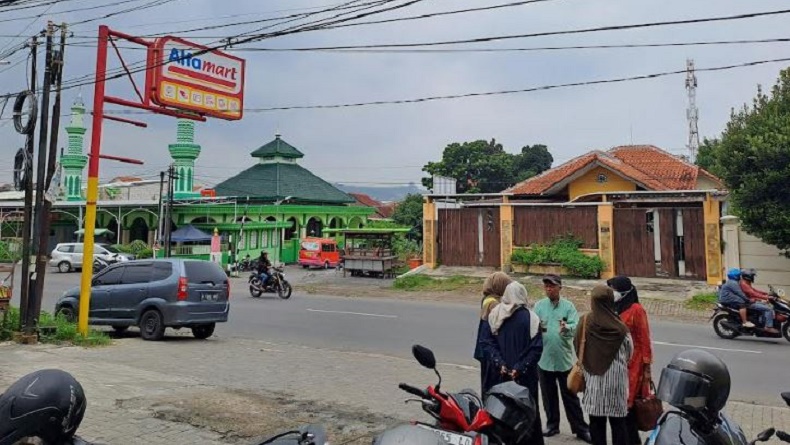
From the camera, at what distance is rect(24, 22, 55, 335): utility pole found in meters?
9.68

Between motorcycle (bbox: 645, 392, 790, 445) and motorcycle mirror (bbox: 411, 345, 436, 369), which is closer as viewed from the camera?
motorcycle (bbox: 645, 392, 790, 445)

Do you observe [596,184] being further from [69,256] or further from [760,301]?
[69,256]

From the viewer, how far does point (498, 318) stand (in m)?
4.55

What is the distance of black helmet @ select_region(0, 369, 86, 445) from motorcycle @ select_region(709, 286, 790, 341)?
12.0m

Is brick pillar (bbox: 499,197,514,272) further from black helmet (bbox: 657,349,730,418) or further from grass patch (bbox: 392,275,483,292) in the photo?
black helmet (bbox: 657,349,730,418)

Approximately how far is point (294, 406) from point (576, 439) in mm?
2899

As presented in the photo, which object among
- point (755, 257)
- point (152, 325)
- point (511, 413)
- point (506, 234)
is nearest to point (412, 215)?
point (506, 234)

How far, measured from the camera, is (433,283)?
21.4m

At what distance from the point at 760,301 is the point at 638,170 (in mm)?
14877

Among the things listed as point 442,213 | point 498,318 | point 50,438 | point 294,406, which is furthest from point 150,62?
point 442,213

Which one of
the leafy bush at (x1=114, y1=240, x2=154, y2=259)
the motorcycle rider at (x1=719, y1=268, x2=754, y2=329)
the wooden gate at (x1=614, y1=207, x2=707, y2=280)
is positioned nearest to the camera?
the motorcycle rider at (x1=719, y1=268, x2=754, y2=329)

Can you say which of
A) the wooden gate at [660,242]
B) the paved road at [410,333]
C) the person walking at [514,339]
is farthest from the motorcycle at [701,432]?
the wooden gate at [660,242]

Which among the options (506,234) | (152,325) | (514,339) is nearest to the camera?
(514,339)

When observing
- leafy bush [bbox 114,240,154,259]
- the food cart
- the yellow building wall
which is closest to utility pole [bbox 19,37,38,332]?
the food cart
